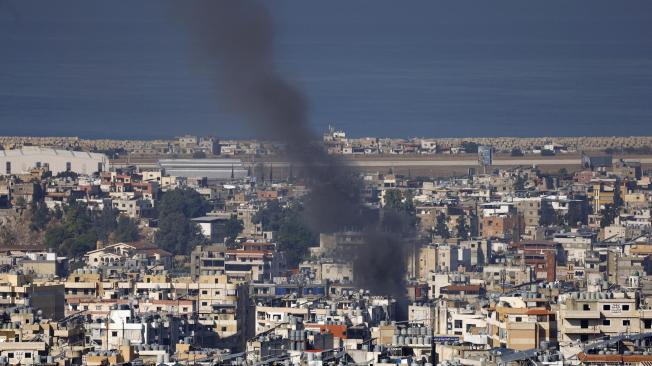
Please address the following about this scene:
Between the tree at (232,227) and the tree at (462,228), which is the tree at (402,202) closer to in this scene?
the tree at (462,228)

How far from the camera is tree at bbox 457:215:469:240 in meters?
95.9

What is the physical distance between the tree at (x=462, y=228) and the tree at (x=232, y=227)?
6326 millimetres

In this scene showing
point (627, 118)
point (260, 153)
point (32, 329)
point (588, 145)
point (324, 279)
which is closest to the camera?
point (32, 329)

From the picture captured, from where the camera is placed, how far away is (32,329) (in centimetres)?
5000

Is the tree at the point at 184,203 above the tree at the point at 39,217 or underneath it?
above

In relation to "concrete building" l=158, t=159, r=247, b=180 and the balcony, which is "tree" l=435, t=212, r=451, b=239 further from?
the balcony

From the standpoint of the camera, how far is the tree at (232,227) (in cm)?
9769

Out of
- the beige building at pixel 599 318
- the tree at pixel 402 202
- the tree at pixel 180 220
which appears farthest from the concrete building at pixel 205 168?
the beige building at pixel 599 318

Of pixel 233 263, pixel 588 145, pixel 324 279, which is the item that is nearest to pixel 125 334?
pixel 324 279

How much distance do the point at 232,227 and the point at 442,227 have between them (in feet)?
20.3

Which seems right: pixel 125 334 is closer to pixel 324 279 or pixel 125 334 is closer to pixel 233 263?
pixel 324 279

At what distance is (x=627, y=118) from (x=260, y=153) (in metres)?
49.4

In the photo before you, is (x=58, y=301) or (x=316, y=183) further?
(x=316, y=183)

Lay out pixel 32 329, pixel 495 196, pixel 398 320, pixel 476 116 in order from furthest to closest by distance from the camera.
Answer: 1. pixel 476 116
2. pixel 495 196
3. pixel 398 320
4. pixel 32 329
